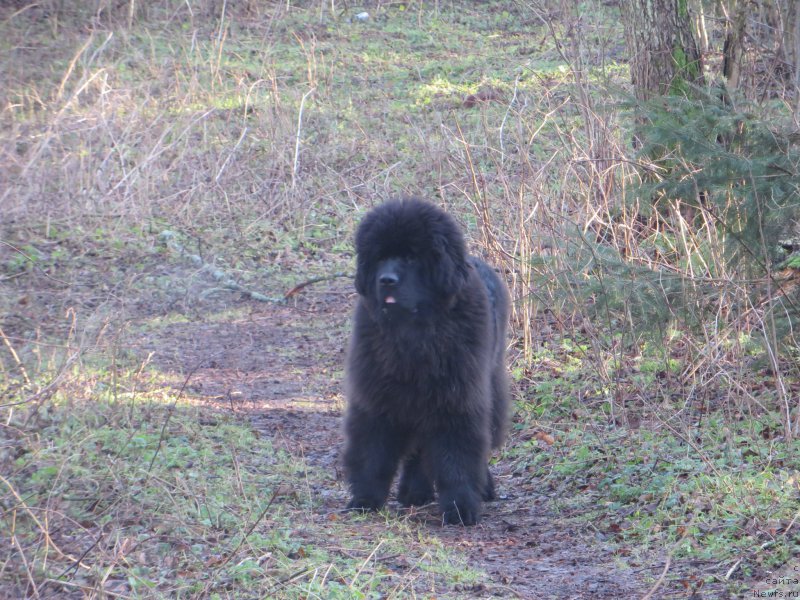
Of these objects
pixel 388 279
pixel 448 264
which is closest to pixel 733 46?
pixel 448 264

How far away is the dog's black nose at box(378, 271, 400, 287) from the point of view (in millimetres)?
5262

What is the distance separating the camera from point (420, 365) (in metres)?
5.50

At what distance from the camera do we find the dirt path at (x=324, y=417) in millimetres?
4609

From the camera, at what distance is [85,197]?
42.3 feet

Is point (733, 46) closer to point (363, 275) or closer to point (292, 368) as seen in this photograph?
point (292, 368)

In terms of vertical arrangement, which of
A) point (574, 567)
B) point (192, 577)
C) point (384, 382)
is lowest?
point (574, 567)

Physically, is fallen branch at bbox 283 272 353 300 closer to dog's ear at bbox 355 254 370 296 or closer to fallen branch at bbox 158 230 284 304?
fallen branch at bbox 158 230 284 304

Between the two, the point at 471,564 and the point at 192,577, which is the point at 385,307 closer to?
the point at 471,564

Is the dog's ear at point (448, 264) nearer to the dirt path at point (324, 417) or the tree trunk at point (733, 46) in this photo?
the dirt path at point (324, 417)

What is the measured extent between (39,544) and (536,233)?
5743mm

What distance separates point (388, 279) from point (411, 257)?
28 cm

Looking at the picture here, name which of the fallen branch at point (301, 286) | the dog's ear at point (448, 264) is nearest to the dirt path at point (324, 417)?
the fallen branch at point (301, 286)

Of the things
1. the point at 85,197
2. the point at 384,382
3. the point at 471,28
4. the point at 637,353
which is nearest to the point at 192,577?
the point at 384,382

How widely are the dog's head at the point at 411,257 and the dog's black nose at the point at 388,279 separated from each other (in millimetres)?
64
